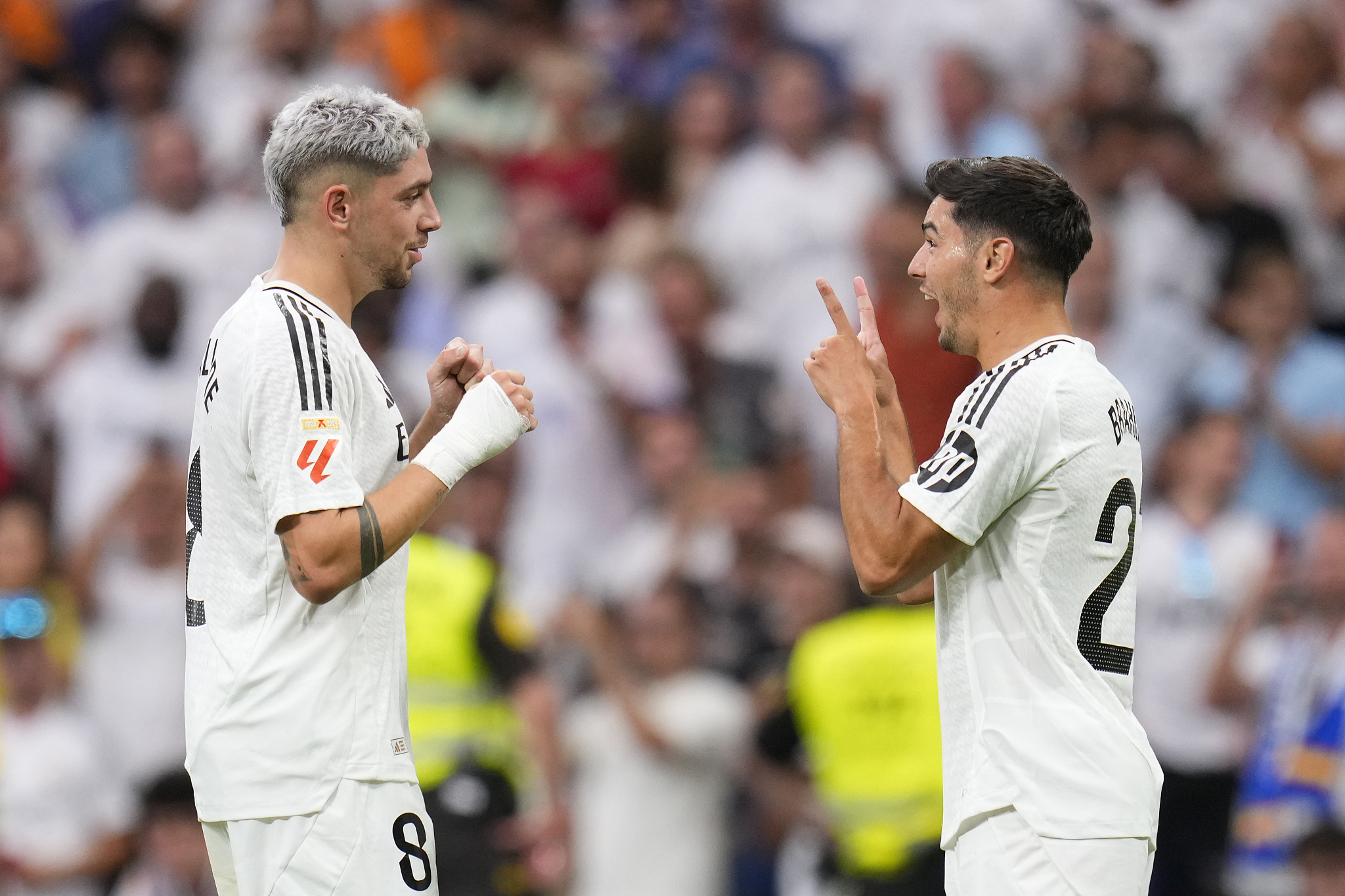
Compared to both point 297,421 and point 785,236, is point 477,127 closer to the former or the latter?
point 785,236

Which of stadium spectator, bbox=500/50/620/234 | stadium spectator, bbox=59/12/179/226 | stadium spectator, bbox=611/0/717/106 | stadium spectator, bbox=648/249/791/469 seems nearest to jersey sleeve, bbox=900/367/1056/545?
stadium spectator, bbox=648/249/791/469

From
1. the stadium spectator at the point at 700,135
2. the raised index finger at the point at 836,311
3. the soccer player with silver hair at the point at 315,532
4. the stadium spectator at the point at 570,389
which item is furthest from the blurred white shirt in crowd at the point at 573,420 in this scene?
the soccer player with silver hair at the point at 315,532

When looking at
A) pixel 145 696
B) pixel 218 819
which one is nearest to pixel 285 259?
pixel 218 819

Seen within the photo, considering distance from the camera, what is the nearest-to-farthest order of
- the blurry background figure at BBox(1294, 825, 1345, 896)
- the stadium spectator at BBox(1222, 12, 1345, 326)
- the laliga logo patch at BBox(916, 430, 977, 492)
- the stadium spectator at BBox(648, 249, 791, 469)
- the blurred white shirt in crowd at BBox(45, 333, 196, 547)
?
the laliga logo patch at BBox(916, 430, 977, 492) → the blurry background figure at BBox(1294, 825, 1345, 896) → the stadium spectator at BBox(648, 249, 791, 469) → the blurred white shirt in crowd at BBox(45, 333, 196, 547) → the stadium spectator at BBox(1222, 12, 1345, 326)

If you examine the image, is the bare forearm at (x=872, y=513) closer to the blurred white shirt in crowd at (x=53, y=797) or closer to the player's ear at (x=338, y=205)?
the player's ear at (x=338, y=205)

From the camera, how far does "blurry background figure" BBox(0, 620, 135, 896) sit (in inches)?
325

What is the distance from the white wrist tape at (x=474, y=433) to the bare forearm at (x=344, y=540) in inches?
4.6

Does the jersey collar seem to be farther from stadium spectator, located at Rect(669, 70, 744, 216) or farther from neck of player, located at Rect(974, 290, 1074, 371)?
stadium spectator, located at Rect(669, 70, 744, 216)

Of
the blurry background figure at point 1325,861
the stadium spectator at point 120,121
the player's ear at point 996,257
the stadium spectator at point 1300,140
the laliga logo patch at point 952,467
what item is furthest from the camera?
the stadium spectator at point 120,121

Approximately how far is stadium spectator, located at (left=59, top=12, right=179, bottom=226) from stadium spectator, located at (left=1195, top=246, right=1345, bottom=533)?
21.9 ft

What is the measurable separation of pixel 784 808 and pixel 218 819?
14.0 ft

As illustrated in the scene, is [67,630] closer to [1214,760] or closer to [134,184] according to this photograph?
[134,184]

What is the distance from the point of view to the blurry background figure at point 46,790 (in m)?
8.26

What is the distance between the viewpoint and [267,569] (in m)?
3.93
